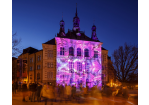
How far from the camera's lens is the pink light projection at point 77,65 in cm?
2586

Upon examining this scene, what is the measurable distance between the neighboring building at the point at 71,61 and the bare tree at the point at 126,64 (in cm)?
991

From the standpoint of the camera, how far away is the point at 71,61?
26.9 meters

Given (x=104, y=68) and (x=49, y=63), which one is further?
(x=104, y=68)

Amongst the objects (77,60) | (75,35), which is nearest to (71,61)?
(77,60)

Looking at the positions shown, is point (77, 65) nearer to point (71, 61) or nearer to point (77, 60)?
point (77, 60)

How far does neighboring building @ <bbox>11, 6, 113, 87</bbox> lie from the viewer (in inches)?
1019

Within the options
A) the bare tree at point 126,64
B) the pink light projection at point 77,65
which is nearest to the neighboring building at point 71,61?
the pink light projection at point 77,65

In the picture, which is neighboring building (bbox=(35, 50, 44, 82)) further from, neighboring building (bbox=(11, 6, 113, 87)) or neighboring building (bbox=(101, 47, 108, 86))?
neighboring building (bbox=(101, 47, 108, 86))

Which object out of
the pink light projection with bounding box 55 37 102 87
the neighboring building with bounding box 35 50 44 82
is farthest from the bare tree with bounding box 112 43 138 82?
the neighboring building with bounding box 35 50 44 82

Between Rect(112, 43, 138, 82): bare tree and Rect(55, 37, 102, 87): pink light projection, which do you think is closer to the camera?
Rect(112, 43, 138, 82): bare tree

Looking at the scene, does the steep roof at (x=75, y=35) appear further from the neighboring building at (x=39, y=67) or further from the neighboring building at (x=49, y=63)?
the neighboring building at (x=39, y=67)

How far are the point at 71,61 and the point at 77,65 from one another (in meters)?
1.27

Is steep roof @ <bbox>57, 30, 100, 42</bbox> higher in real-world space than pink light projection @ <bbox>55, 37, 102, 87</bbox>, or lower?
higher
